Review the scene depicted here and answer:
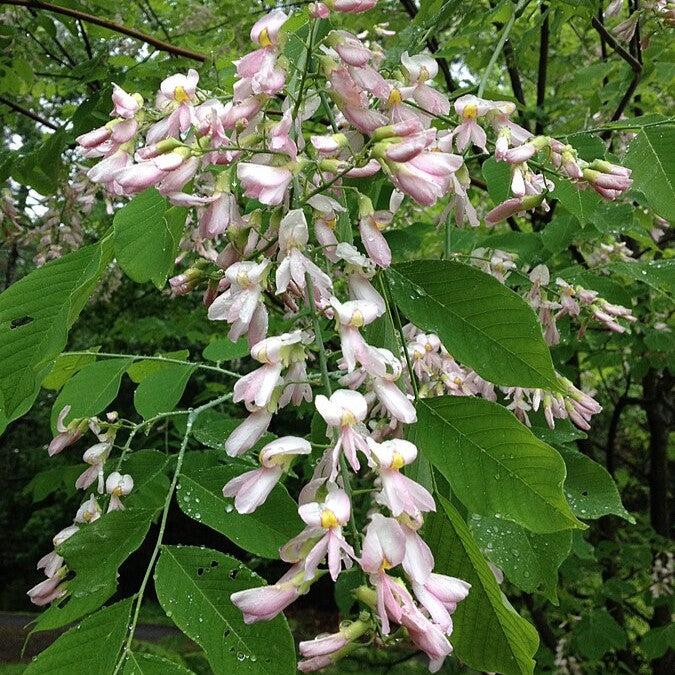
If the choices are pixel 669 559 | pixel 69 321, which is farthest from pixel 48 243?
pixel 669 559

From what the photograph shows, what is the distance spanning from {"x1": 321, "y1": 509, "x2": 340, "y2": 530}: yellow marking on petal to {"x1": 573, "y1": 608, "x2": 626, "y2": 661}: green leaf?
10.4 feet

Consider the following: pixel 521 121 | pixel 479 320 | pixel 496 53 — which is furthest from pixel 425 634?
pixel 521 121

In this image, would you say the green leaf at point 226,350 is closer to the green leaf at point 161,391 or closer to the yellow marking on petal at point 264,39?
the green leaf at point 161,391

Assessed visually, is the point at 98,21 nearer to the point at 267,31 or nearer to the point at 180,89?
the point at 180,89

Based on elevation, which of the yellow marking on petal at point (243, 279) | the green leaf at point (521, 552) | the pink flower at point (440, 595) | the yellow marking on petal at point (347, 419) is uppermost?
the yellow marking on petal at point (243, 279)

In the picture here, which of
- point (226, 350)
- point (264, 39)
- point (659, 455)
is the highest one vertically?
point (264, 39)

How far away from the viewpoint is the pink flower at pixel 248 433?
84cm

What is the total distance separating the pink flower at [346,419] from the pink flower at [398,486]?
0.8 inches

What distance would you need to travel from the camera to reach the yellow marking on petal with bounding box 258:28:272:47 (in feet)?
2.97

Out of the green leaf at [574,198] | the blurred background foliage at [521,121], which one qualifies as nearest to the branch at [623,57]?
the blurred background foliage at [521,121]

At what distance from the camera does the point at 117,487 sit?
1406 mm

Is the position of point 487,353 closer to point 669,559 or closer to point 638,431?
point 669,559

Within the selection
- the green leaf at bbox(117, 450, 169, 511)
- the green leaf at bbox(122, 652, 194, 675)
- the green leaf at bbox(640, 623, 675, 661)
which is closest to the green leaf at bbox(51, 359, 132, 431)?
the green leaf at bbox(117, 450, 169, 511)

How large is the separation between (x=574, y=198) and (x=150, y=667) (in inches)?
42.7
